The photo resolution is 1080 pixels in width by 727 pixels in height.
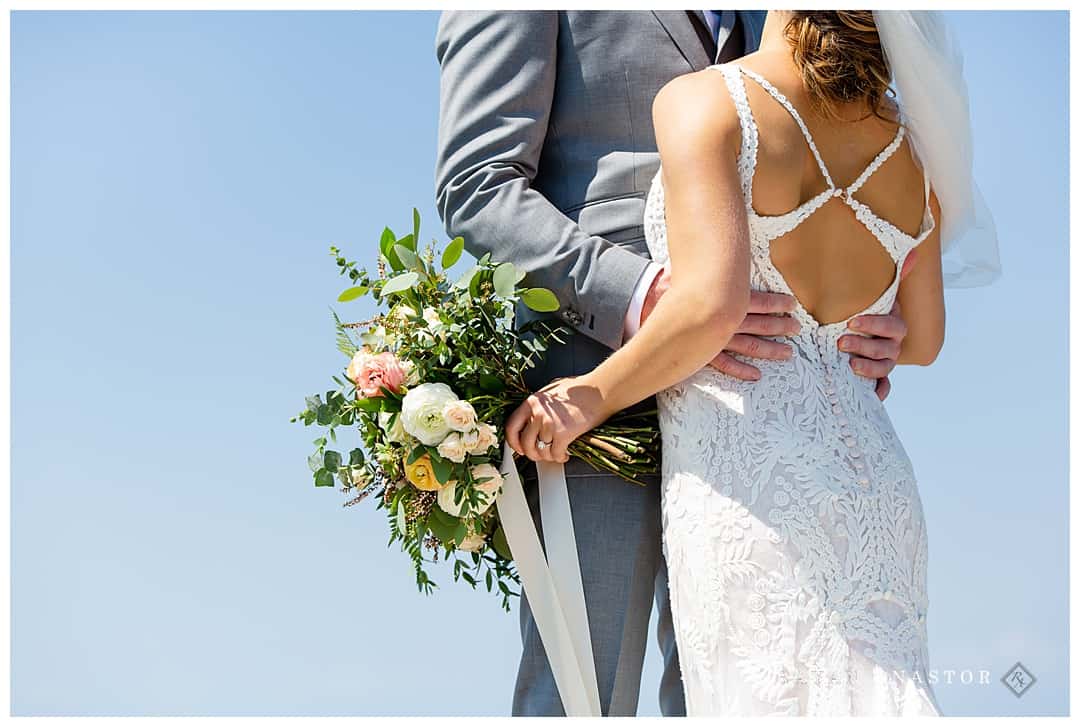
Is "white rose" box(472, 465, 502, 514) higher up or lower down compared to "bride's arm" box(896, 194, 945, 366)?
lower down

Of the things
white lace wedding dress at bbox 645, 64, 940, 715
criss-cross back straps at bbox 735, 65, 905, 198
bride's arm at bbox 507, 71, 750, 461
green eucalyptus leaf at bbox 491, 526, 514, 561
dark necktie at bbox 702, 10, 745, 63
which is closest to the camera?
white lace wedding dress at bbox 645, 64, 940, 715

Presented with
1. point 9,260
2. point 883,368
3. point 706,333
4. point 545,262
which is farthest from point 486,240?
point 9,260

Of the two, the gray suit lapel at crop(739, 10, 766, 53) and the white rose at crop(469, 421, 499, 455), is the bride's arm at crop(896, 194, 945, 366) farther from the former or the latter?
the white rose at crop(469, 421, 499, 455)

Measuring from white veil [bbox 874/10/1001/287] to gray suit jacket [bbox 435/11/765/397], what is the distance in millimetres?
584

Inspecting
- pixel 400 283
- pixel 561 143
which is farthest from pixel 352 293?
pixel 561 143

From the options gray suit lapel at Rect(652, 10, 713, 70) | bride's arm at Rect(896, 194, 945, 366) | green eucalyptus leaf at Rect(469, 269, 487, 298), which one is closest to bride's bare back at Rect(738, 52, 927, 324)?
bride's arm at Rect(896, 194, 945, 366)

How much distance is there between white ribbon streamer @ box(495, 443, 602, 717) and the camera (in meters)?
3.17

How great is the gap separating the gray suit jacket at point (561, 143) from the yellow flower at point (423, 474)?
439mm

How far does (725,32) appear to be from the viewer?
3.55 metres

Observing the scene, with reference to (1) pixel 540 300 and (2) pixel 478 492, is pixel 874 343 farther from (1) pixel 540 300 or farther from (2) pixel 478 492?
(2) pixel 478 492

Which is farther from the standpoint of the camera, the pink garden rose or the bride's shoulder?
the pink garden rose

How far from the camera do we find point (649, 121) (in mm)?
3375

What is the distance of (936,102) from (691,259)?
0.83 m
